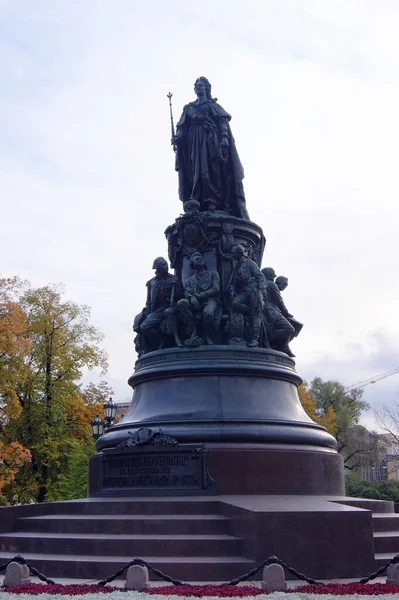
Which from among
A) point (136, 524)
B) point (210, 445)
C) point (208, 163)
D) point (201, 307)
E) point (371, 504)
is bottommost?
point (136, 524)

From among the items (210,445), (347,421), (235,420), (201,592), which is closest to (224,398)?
(235,420)

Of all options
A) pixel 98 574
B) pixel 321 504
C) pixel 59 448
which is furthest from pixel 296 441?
pixel 59 448

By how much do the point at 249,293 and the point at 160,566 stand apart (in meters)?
6.62

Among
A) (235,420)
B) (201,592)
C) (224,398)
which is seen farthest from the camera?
(224,398)

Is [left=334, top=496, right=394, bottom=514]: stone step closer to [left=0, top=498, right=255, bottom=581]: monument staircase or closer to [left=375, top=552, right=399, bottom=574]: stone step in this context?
[left=375, top=552, right=399, bottom=574]: stone step

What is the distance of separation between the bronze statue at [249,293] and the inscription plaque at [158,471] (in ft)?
9.62

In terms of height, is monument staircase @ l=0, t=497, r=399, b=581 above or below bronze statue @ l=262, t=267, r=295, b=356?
below

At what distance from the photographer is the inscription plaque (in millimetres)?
12180

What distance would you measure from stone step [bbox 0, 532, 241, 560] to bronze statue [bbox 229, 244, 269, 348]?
5.24m

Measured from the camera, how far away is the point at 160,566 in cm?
916

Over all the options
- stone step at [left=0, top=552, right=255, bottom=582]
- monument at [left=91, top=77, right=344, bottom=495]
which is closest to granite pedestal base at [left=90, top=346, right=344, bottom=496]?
monument at [left=91, top=77, right=344, bottom=495]

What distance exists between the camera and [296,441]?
43.4ft

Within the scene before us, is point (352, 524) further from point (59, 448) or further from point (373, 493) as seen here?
point (59, 448)

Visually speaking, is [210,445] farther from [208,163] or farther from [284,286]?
[208,163]
